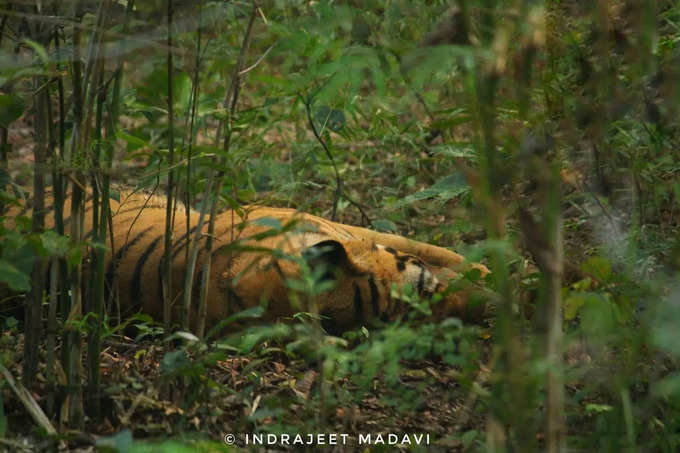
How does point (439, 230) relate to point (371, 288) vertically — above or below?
above

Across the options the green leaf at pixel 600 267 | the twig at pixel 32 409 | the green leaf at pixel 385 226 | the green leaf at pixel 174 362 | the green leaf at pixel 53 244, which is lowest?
the twig at pixel 32 409

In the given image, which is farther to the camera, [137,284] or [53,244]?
[137,284]

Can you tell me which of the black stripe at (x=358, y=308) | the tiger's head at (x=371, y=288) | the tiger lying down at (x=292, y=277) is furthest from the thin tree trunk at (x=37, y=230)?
the black stripe at (x=358, y=308)

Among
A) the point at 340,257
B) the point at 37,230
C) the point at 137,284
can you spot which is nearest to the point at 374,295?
the point at 340,257

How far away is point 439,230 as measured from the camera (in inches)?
79.8

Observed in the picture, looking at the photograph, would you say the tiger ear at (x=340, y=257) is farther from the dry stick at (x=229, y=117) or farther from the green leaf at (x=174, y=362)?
the green leaf at (x=174, y=362)

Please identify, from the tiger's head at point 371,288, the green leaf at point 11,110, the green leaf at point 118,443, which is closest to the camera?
the green leaf at point 118,443

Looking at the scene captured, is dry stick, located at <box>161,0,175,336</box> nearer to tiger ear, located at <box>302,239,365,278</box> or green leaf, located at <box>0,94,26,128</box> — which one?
green leaf, located at <box>0,94,26,128</box>

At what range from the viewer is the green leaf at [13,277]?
56.1 inches

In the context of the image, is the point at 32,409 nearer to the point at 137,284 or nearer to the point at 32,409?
the point at 32,409

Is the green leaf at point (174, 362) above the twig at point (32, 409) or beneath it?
above

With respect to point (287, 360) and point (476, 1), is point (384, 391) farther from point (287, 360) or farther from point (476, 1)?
point (476, 1)

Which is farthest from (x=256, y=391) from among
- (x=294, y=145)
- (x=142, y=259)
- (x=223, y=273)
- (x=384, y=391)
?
(x=294, y=145)

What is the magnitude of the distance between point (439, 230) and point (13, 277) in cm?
100
